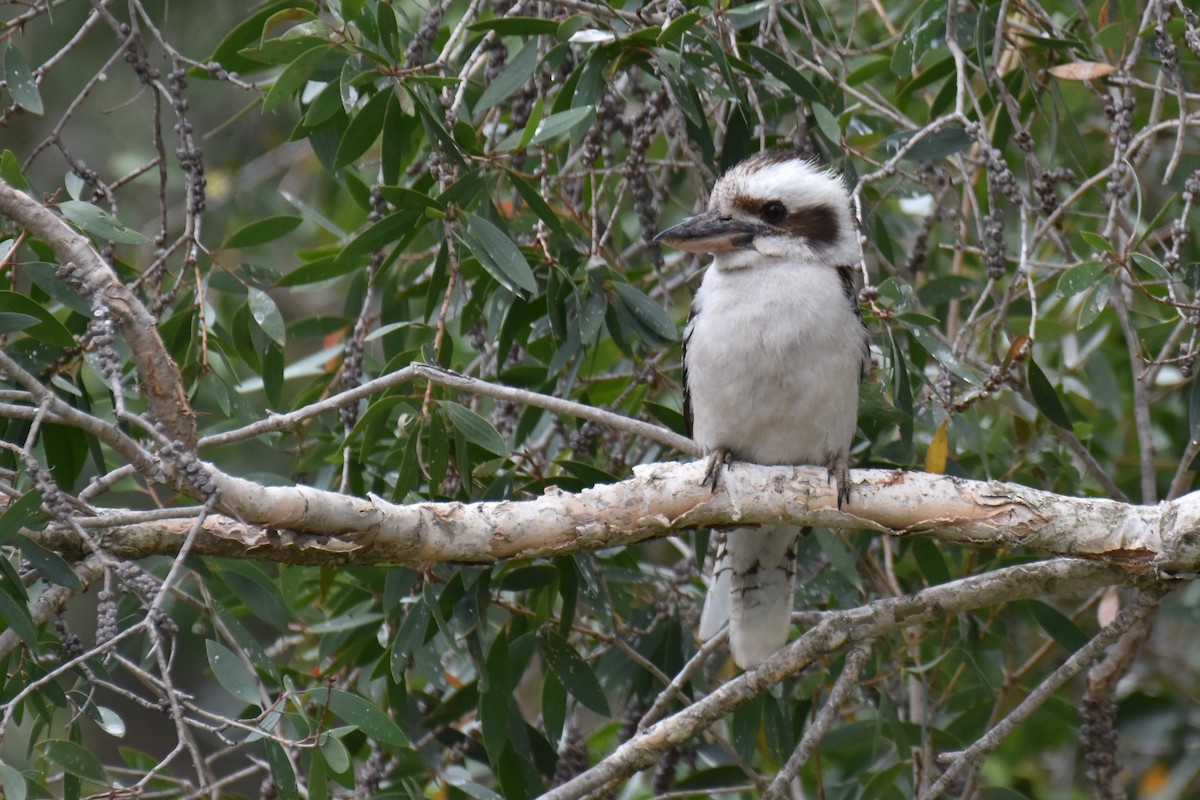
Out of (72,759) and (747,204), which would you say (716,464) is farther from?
(72,759)

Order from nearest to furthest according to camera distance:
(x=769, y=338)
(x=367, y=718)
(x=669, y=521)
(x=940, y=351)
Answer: (x=367, y=718) < (x=669, y=521) < (x=940, y=351) < (x=769, y=338)

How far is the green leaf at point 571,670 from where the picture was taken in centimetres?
234

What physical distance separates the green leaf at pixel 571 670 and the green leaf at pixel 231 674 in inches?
26.4

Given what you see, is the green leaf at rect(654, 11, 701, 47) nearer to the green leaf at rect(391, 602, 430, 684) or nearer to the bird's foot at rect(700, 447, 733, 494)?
the bird's foot at rect(700, 447, 733, 494)

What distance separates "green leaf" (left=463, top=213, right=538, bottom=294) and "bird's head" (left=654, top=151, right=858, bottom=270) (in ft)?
1.52

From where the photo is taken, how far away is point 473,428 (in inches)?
81.7

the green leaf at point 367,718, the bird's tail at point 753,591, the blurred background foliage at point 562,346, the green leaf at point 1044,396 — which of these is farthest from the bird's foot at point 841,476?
the green leaf at point 367,718

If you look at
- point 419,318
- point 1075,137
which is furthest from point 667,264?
point 1075,137

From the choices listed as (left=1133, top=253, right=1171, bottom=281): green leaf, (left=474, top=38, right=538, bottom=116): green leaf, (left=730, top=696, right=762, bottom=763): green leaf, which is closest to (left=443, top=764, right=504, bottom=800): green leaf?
(left=730, top=696, right=762, bottom=763): green leaf

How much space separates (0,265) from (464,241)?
0.71 m

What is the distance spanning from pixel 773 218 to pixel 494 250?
2.36ft

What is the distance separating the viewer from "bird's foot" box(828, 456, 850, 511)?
6.81 ft

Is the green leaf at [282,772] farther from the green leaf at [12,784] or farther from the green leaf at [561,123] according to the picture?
the green leaf at [561,123]

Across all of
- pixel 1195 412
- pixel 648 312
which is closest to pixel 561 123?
pixel 648 312
